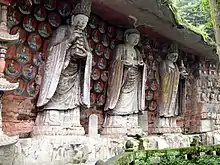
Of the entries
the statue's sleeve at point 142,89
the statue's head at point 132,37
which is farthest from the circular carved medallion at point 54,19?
the statue's sleeve at point 142,89

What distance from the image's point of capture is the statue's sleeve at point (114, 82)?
6758mm

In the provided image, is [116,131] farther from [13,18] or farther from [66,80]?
[13,18]

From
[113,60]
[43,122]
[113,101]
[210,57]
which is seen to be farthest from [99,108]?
[210,57]

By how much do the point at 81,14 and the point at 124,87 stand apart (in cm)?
178

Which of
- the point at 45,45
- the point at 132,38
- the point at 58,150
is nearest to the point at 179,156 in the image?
the point at 58,150

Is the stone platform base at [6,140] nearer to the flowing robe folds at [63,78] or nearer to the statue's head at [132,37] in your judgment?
the flowing robe folds at [63,78]

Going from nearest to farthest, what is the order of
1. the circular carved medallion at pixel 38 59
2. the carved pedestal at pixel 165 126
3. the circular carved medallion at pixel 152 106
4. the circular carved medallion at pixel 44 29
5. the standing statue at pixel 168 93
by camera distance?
the circular carved medallion at pixel 38 59 → the circular carved medallion at pixel 44 29 → the carved pedestal at pixel 165 126 → the standing statue at pixel 168 93 → the circular carved medallion at pixel 152 106

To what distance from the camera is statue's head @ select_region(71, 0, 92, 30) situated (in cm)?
574

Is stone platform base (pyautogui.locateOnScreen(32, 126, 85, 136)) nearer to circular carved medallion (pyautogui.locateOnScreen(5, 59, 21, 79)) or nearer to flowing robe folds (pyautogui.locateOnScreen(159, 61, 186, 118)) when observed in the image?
circular carved medallion (pyautogui.locateOnScreen(5, 59, 21, 79))

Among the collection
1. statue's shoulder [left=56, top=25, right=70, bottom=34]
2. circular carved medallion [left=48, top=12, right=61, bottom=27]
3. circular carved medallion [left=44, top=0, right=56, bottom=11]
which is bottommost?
statue's shoulder [left=56, top=25, right=70, bottom=34]

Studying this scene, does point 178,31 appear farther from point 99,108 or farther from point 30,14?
point 30,14

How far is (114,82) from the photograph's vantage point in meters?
6.80

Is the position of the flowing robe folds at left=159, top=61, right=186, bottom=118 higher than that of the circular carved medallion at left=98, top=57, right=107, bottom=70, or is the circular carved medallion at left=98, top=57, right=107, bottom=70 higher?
the circular carved medallion at left=98, top=57, right=107, bottom=70

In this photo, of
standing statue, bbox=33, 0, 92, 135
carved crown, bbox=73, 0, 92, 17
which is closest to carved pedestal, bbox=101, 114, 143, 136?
standing statue, bbox=33, 0, 92, 135
